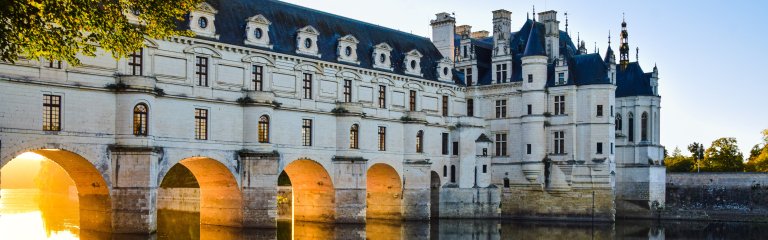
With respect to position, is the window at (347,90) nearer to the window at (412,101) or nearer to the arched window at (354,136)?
the arched window at (354,136)

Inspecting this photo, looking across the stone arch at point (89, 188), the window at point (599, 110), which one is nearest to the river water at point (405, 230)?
the stone arch at point (89, 188)

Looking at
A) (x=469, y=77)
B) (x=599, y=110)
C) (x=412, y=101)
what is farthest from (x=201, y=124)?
(x=599, y=110)

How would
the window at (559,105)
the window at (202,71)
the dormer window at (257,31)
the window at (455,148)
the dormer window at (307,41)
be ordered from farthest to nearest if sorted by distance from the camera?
the window at (559,105) < the window at (455,148) < the dormer window at (307,41) < the dormer window at (257,31) < the window at (202,71)

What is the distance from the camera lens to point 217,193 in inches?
1432

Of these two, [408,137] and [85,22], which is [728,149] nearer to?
[408,137]

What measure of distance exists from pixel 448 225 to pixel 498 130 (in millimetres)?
9269

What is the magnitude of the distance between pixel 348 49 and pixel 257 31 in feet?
19.4

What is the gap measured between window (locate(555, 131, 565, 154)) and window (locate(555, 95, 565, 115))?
1.10 m

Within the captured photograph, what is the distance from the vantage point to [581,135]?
4800 centimetres

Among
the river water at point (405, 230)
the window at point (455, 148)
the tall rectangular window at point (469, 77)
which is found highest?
the tall rectangular window at point (469, 77)

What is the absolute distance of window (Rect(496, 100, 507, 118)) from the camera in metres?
49.7

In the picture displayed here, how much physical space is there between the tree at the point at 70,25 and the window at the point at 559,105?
3026cm

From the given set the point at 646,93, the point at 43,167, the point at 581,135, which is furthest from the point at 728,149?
the point at 43,167

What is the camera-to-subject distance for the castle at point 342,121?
30.8 m
